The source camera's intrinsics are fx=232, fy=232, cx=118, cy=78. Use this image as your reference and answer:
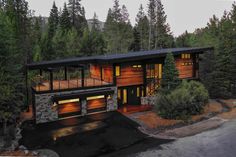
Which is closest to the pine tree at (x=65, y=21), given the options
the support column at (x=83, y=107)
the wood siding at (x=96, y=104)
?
the wood siding at (x=96, y=104)

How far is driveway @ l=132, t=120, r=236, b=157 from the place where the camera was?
43.8ft

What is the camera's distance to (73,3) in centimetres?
5612

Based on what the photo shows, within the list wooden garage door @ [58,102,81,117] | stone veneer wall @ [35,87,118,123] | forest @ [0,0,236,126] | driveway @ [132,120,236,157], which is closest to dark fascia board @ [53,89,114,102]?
stone veneer wall @ [35,87,118,123]

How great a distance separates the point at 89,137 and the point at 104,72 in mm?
9906

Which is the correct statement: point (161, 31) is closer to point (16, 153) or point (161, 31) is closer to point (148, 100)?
point (148, 100)

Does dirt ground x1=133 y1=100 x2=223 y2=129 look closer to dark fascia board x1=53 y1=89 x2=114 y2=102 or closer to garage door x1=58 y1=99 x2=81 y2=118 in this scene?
dark fascia board x1=53 y1=89 x2=114 y2=102

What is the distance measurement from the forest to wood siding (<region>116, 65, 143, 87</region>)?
935 cm

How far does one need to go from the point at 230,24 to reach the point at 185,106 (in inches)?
971

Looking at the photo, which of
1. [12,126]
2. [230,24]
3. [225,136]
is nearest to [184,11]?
[230,24]

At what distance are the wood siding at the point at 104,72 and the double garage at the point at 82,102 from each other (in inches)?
81.3

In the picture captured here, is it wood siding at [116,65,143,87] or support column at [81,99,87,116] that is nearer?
support column at [81,99,87,116]

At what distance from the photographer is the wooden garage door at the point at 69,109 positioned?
20623 mm

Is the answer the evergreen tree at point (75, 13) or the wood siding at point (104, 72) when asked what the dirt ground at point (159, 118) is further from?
the evergreen tree at point (75, 13)

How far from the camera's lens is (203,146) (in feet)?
47.3
